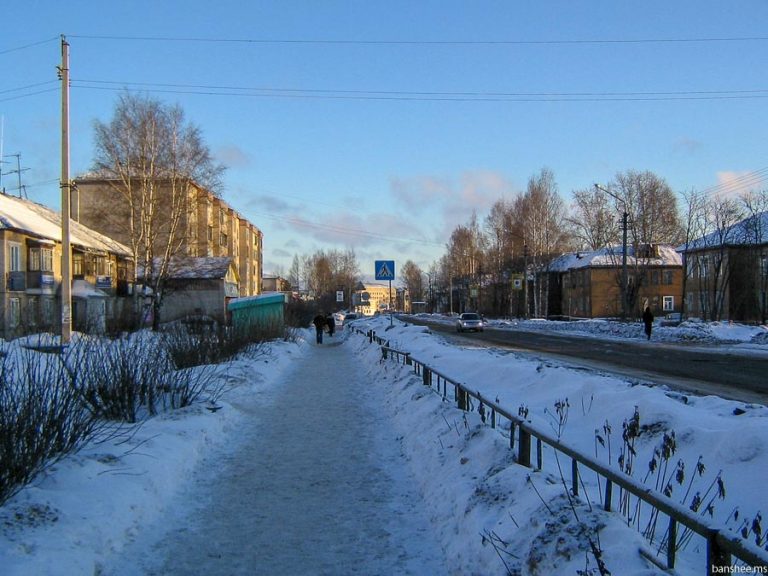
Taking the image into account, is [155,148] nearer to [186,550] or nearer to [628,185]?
[186,550]

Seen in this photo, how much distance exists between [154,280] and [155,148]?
332 inches

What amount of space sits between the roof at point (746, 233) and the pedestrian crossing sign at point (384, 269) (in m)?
31.3

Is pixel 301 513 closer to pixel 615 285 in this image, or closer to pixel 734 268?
pixel 734 268

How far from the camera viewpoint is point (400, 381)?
12570 mm

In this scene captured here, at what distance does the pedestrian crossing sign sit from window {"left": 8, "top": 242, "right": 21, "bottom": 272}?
24.3 metres

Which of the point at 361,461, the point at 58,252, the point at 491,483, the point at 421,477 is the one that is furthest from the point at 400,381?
the point at 58,252

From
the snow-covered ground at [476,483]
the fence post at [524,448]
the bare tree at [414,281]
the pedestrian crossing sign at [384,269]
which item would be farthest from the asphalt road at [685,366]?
the bare tree at [414,281]

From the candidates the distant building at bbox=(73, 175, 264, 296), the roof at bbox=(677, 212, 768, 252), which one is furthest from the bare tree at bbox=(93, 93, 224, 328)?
the roof at bbox=(677, 212, 768, 252)

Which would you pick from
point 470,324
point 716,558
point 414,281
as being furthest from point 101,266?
point 414,281

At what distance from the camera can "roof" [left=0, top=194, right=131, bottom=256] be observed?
36.4m

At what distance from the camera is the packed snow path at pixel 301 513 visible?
4449 millimetres

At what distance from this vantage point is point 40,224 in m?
40.3

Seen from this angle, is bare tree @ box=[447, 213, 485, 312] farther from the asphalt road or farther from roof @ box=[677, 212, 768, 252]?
the asphalt road

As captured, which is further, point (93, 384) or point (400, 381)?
point (400, 381)
